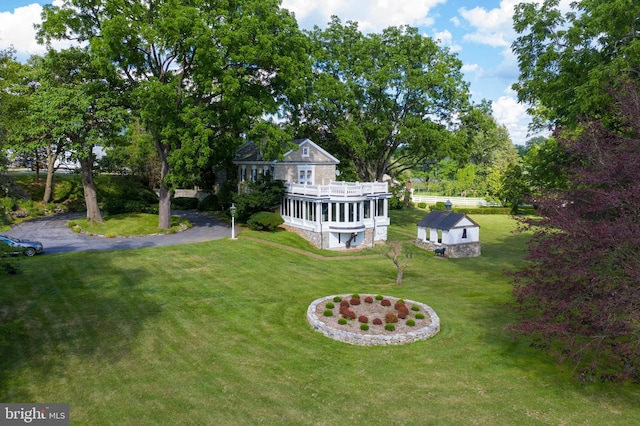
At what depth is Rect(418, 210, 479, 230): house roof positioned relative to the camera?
38.2 m

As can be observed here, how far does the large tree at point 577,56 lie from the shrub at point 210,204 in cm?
3333

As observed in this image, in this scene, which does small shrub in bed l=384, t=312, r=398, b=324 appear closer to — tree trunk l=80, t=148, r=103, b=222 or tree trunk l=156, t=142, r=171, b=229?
tree trunk l=156, t=142, r=171, b=229

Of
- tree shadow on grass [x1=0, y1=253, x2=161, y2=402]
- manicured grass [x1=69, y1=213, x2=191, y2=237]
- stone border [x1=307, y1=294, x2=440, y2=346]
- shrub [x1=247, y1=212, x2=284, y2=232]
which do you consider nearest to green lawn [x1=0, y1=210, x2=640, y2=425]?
tree shadow on grass [x1=0, y1=253, x2=161, y2=402]

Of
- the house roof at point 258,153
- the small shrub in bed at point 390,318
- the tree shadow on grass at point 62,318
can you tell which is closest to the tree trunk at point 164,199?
the house roof at point 258,153

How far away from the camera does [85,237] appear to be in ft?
110

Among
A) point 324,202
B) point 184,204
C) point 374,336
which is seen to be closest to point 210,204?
point 184,204

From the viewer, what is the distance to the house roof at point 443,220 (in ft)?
125

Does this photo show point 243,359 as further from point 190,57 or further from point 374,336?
point 190,57

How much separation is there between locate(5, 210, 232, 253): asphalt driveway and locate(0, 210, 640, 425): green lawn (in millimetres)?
3529

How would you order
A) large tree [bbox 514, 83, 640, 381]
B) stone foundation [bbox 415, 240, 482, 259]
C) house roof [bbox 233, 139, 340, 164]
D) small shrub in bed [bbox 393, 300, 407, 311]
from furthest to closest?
1. house roof [bbox 233, 139, 340, 164]
2. stone foundation [bbox 415, 240, 482, 259]
3. small shrub in bed [bbox 393, 300, 407, 311]
4. large tree [bbox 514, 83, 640, 381]

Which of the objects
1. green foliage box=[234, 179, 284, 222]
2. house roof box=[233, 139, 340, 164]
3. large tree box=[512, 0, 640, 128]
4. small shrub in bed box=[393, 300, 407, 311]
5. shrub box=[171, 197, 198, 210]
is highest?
large tree box=[512, 0, 640, 128]

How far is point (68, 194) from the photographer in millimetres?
47062

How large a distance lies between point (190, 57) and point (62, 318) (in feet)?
76.7

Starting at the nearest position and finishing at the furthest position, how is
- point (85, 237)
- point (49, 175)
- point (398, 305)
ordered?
point (398, 305)
point (85, 237)
point (49, 175)
